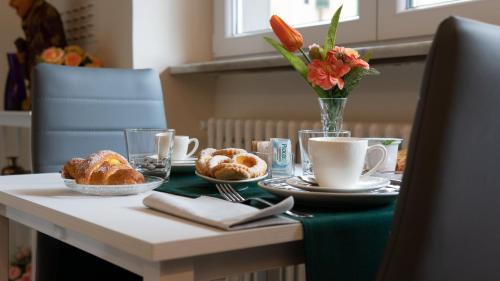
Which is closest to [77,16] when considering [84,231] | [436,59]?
[84,231]

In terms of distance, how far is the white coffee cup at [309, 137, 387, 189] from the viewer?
889 millimetres

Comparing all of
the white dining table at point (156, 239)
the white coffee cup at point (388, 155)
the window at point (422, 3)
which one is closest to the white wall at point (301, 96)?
the window at point (422, 3)

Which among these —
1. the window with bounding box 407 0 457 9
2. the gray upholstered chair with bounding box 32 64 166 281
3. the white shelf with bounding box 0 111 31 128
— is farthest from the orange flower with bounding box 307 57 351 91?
the white shelf with bounding box 0 111 31 128

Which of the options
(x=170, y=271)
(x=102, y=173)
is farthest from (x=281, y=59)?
(x=170, y=271)

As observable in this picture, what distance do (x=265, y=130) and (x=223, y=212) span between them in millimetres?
1376

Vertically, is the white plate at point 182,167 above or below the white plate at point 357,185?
below

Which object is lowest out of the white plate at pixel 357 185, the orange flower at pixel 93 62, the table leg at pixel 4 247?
the table leg at pixel 4 247

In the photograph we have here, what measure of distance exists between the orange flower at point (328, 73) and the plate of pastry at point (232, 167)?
0.17 meters

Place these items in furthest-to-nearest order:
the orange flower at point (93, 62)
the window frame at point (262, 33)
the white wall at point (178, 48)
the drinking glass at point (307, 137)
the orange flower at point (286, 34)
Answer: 1. the orange flower at point (93, 62)
2. the white wall at point (178, 48)
3. the window frame at point (262, 33)
4. the orange flower at point (286, 34)
5. the drinking glass at point (307, 137)

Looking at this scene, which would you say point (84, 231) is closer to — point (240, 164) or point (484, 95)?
point (240, 164)

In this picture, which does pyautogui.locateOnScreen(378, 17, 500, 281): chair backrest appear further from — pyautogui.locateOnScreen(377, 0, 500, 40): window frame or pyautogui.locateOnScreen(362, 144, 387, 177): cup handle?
pyautogui.locateOnScreen(377, 0, 500, 40): window frame

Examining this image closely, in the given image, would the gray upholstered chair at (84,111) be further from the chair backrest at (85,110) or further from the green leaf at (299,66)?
the green leaf at (299,66)

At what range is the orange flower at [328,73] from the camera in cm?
110

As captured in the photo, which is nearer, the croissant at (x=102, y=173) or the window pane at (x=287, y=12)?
the croissant at (x=102, y=173)
